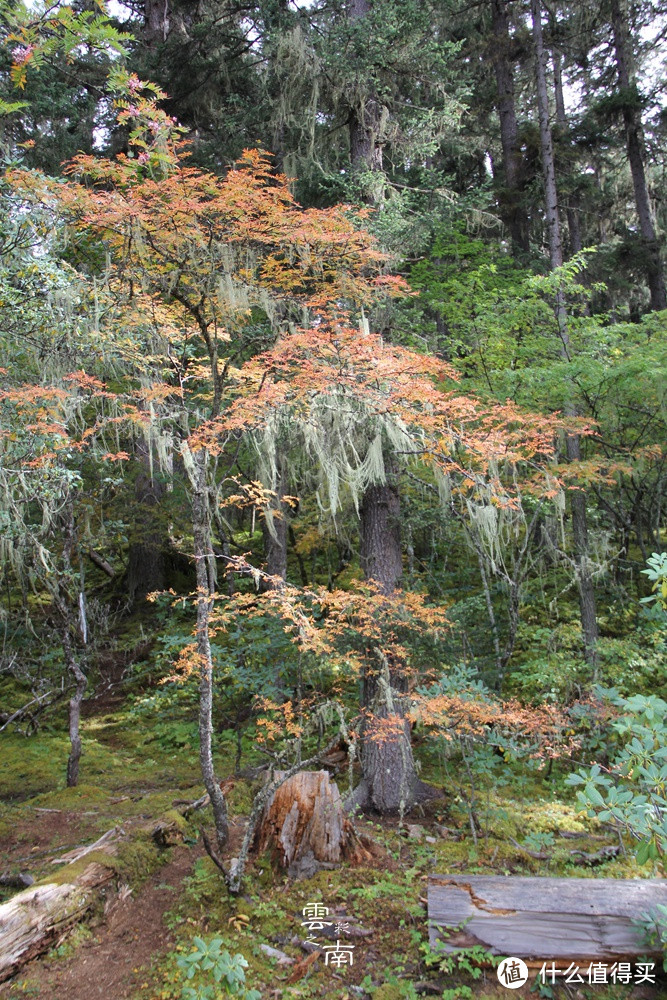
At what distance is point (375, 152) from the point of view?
25.4 feet

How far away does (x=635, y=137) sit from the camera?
1205 centimetres

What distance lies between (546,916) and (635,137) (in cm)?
1386

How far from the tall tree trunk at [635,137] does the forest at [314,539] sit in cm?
193

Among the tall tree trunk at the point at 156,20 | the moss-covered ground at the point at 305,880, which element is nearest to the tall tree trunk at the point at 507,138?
the tall tree trunk at the point at 156,20

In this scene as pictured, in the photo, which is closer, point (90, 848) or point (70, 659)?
point (90, 848)

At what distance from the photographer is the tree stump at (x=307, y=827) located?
192 inches

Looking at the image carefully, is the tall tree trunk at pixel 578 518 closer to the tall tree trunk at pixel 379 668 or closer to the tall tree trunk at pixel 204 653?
the tall tree trunk at pixel 379 668

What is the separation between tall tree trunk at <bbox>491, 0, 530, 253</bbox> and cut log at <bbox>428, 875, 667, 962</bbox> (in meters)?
10.1

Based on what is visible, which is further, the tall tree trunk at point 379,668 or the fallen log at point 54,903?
the tall tree trunk at point 379,668

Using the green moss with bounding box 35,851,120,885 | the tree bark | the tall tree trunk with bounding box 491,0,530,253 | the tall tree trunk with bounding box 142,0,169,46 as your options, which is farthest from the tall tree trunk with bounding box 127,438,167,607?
the tall tree trunk with bounding box 491,0,530,253

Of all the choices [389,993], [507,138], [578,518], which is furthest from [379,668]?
[507,138]

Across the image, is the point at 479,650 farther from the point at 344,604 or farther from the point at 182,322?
the point at 182,322

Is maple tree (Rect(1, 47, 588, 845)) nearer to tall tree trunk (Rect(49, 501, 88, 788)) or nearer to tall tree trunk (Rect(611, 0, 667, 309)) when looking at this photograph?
tall tree trunk (Rect(49, 501, 88, 788))

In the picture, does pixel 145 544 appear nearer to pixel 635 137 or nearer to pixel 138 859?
pixel 138 859
